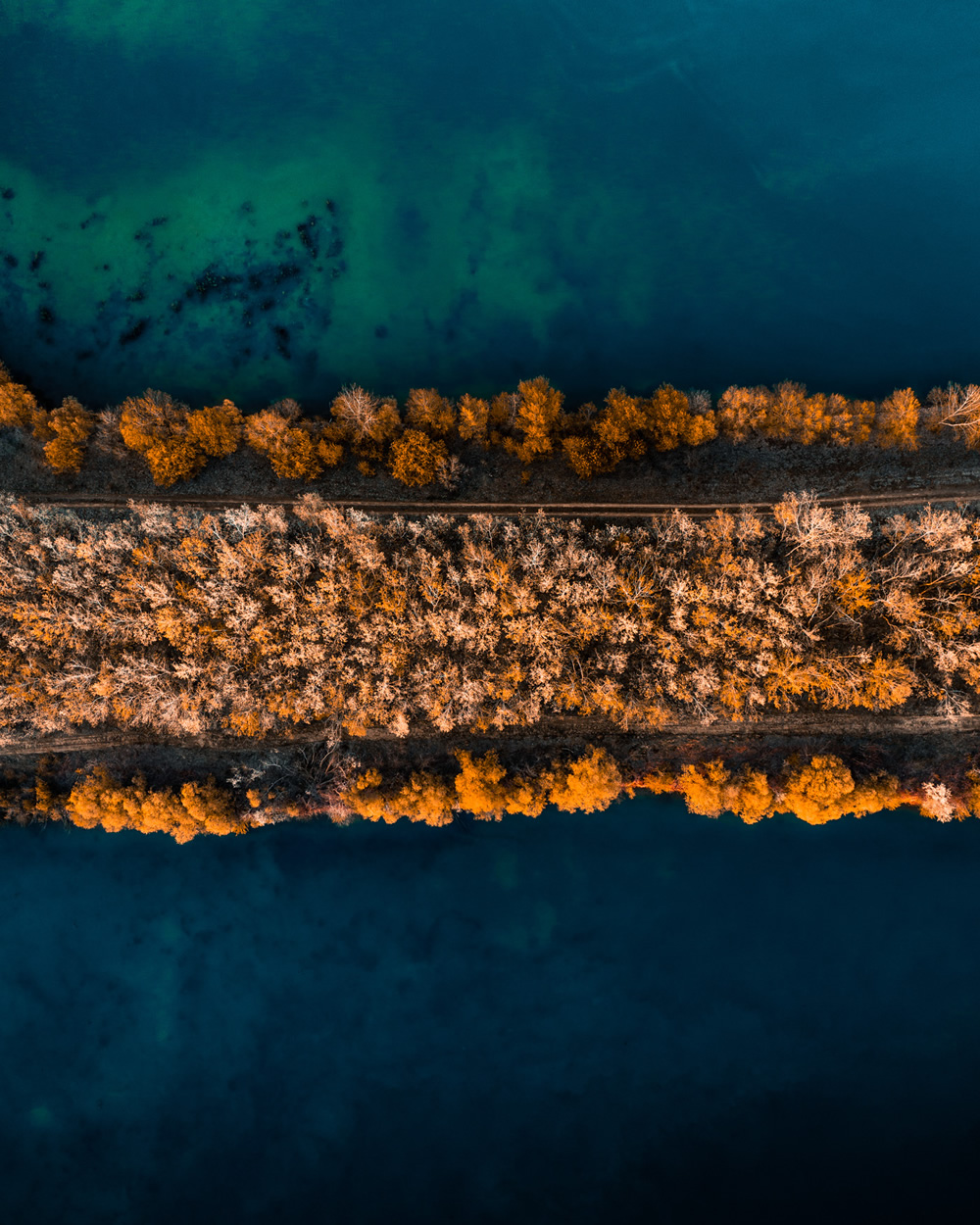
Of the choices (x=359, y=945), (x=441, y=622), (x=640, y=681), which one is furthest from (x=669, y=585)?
(x=359, y=945)

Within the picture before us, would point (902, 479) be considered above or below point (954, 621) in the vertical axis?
above

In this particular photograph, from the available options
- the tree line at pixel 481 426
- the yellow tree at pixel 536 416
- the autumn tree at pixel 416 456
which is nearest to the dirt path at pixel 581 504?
the tree line at pixel 481 426

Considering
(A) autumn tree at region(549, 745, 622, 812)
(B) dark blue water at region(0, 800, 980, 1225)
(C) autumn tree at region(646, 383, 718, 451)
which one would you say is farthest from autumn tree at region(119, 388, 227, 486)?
(A) autumn tree at region(549, 745, 622, 812)

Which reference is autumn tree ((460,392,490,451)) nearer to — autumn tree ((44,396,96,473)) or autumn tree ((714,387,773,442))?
autumn tree ((714,387,773,442))

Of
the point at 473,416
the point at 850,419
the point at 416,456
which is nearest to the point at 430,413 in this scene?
the point at 473,416

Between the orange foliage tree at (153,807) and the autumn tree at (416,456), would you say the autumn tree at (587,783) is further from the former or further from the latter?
the orange foliage tree at (153,807)

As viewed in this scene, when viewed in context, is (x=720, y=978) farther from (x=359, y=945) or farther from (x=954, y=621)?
(x=954, y=621)
